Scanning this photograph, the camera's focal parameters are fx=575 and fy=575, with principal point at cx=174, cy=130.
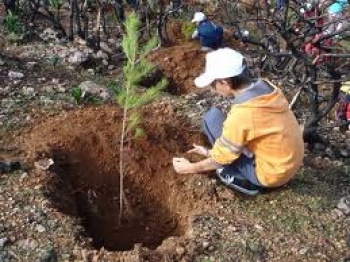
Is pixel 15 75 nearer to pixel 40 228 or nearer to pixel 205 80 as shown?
pixel 40 228

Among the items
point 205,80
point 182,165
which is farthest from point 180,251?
point 205,80

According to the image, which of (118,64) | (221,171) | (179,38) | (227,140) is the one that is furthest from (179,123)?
(179,38)

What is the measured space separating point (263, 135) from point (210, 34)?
259 cm

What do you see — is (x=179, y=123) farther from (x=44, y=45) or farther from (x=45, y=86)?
(x=44, y=45)

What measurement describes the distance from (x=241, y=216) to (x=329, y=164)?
0.95m

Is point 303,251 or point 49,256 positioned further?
point 303,251

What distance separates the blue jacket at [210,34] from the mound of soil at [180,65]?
12.4 inches

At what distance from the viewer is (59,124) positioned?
365cm

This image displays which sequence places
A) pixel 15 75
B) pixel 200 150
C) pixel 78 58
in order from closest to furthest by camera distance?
pixel 200 150
pixel 15 75
pixel 78 58

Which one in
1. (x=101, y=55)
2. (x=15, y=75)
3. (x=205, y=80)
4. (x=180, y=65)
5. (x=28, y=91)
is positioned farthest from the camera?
(x=101, y=55)

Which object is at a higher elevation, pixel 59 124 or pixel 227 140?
pixel 227 140

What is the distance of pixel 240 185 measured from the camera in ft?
10.9

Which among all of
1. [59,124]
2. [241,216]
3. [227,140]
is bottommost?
[241,216]

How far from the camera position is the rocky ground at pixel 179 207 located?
289 centimetres
